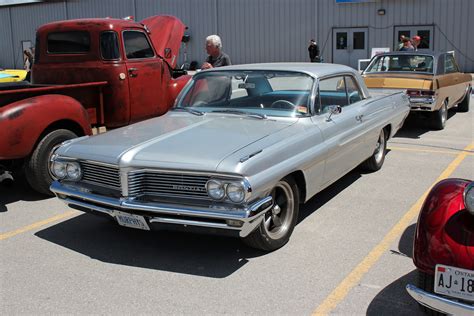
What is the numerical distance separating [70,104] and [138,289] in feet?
10.6

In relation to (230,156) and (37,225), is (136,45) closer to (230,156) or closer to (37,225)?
(37,225)

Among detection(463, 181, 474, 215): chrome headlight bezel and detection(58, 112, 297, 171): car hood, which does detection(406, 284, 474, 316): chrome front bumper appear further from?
detection(58, 112, 297, 171): car hood

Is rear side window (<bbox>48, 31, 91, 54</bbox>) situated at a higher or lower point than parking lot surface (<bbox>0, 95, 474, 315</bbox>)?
higher

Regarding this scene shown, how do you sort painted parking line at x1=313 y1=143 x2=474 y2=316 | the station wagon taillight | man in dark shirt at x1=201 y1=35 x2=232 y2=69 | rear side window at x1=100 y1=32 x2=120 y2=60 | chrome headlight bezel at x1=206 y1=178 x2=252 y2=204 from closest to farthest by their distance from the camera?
painted parking line at x1=313 y1=143 x2=474 y2=316, chrome headlight bezel at x1=206 y1=178 x2=252 y2=204, rear side window at x1=100 y1=32 x2=120 y2=60, man in dark shirt at x1=201 y1=35 x2=232 y2=69, the station wagon taillight

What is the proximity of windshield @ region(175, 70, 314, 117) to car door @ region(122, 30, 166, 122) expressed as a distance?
1967 millimetres

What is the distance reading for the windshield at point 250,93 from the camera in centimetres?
525

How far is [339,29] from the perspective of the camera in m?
26.2

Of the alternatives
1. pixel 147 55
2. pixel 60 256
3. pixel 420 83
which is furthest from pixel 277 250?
pixel 420 83

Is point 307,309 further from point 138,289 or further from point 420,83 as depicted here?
point 420,83

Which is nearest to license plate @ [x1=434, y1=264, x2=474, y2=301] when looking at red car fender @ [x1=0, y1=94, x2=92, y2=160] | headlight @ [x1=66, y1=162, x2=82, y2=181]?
headlight @ [x1=66, y1=162, x2=82, y2=181]

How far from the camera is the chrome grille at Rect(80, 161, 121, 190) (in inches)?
167

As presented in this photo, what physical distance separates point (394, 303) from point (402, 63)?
25.7 feet

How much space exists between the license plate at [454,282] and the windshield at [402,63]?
7984mm

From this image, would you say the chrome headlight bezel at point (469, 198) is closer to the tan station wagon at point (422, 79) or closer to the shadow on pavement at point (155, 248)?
the shadow on pavement at point (155, 248)
